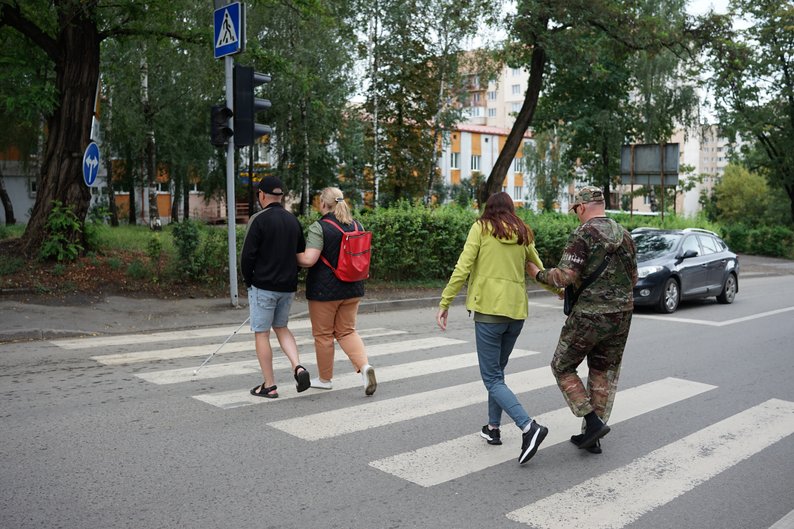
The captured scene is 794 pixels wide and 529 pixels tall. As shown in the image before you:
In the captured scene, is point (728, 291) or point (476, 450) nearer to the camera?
point (476, 450)

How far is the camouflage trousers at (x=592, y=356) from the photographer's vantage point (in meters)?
5.03

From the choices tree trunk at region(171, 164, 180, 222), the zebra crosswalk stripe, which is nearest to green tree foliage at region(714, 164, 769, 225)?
tree trunk at region(171, 164, 180, 222)

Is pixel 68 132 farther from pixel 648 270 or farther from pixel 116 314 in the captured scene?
pixel 648 270

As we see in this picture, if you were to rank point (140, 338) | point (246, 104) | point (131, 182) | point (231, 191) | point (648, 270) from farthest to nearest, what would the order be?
point (131, 182), point (648, 270), point (231, 191), point (246, 104), point (140, 338)

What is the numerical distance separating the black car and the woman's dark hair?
8.68 metres

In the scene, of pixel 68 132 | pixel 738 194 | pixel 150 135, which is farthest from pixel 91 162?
pixel 738 194

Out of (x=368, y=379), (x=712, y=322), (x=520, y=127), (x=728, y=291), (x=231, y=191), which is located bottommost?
(x=712, y=322)

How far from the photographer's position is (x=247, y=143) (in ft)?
37.1

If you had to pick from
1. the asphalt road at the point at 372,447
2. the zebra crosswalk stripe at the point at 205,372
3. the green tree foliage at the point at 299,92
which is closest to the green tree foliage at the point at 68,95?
the asphalt road at the point at 372,447

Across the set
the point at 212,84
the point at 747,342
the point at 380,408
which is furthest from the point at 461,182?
the point at 380,408

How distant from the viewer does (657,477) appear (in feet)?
15.6

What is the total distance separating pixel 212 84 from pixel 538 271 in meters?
30.7

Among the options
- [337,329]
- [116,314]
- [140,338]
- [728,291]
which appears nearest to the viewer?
[337,329]

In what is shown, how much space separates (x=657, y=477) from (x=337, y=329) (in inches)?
122
